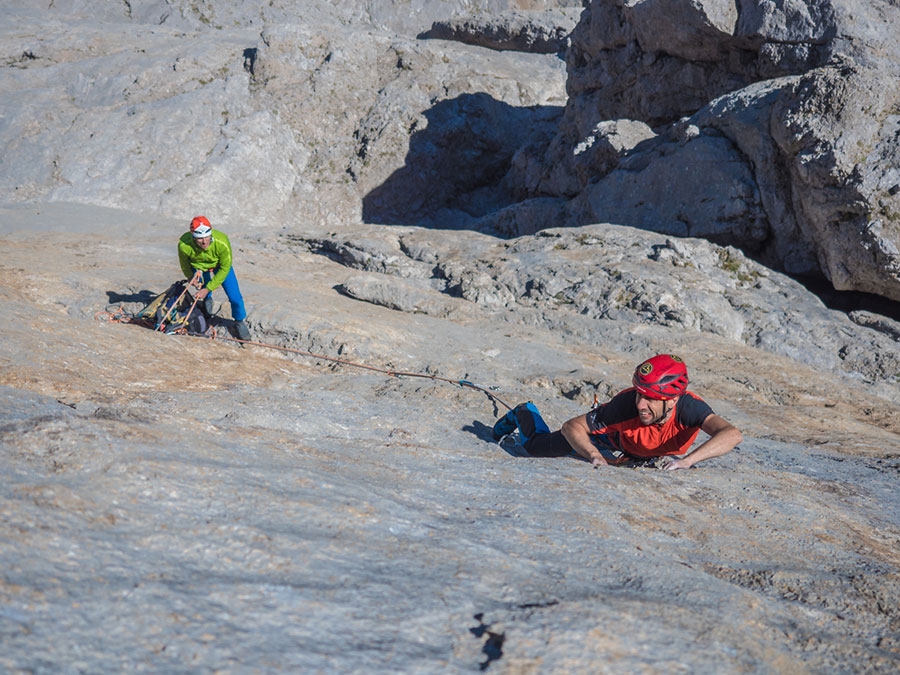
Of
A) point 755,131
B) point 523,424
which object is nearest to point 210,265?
point 523,424

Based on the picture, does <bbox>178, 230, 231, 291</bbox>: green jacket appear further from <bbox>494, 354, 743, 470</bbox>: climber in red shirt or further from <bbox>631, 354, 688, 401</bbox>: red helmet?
<bbox>631, 354, 688, 401</bbox>: red helmet

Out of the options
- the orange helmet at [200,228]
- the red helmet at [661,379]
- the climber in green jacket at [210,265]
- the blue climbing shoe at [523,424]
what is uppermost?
the orange helmet at [200,228]

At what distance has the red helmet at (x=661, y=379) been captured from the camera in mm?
6012

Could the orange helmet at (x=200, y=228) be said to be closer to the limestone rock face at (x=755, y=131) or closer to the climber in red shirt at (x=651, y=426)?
the climber in red shirt at (x=651, y=426)

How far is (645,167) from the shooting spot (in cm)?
1680

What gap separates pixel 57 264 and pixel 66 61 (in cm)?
1496

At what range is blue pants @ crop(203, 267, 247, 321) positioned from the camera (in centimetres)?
1062

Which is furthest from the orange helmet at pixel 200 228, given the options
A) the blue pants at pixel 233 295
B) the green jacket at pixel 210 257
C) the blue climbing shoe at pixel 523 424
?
the blue climbing shoe at pixel 523 424

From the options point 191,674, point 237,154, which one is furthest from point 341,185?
point 191,674

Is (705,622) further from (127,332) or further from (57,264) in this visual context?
(57,264)

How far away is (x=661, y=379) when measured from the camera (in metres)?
6.01

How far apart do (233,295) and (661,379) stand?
6800mm

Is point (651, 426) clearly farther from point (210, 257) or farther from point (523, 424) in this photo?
point (210, 257)

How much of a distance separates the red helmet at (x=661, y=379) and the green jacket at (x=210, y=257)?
6.67 meters
